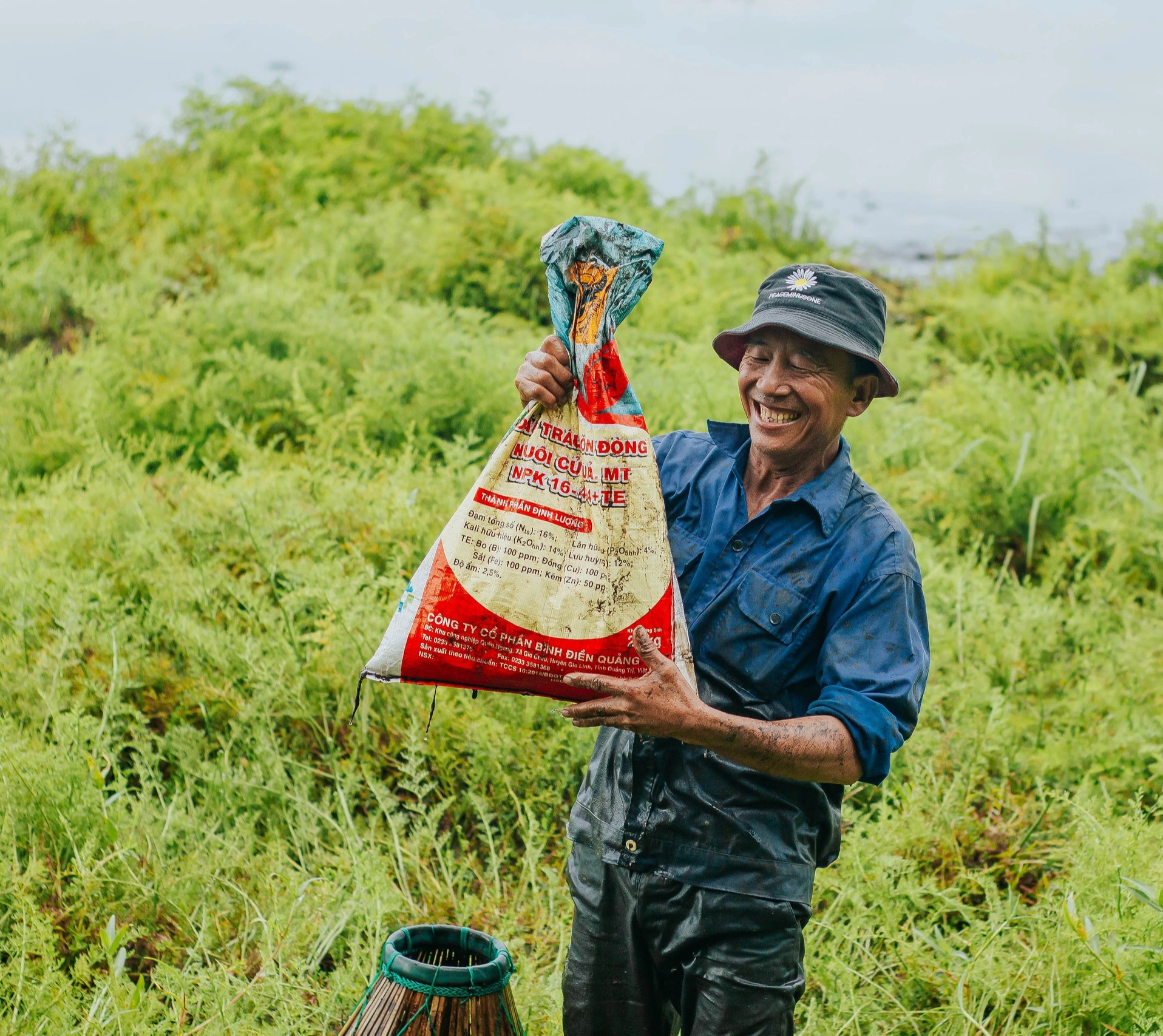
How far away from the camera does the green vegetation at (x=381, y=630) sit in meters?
2.92

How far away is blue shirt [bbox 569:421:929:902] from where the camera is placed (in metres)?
1.98

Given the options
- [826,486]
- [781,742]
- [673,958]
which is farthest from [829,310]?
[673,958]

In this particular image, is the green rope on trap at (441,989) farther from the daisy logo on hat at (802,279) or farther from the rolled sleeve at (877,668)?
the daisy logo on hat at (802,279)

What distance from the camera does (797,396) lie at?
211 cm

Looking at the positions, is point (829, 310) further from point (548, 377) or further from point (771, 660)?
point (771, 660)

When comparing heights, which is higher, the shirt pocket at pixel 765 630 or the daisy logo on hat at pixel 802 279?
the daisy logo on hat at pixel 802 279

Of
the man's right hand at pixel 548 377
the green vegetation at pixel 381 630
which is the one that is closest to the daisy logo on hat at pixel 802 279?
the man's right hand at pixel 548 377

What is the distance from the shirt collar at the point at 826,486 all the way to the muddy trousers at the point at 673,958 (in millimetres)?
717

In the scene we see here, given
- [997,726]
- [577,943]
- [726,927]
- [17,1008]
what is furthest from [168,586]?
[997,726]

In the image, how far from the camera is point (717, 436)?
2279mm

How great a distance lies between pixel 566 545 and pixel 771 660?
0.44 m

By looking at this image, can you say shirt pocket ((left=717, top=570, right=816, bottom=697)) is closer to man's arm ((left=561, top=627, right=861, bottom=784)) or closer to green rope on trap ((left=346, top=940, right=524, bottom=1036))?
man's arm ((left=561, top=627, right=861, bottom=784))

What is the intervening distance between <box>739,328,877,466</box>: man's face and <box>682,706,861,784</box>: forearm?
0.54 meters

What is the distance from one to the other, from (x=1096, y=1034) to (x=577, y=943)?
1.50 metres
